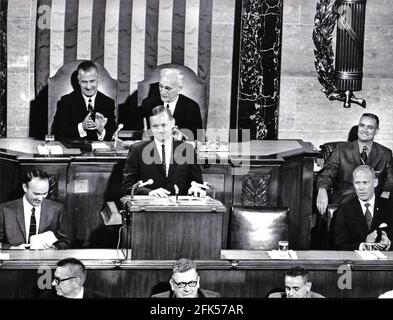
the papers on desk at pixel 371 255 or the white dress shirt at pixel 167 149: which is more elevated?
the white dress shirt at pixel 167 149

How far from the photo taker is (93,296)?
623cm

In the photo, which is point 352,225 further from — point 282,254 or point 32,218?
point 32,218

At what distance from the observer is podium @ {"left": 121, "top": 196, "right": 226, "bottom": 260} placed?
6379 mm

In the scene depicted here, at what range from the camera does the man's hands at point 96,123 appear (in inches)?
349

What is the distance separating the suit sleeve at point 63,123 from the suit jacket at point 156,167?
1.91m

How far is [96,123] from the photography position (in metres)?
8.93

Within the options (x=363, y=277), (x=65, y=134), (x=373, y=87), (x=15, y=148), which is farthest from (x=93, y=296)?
(x=373, y=87)

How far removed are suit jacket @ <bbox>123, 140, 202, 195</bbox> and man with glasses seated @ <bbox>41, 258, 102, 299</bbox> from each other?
1507mm

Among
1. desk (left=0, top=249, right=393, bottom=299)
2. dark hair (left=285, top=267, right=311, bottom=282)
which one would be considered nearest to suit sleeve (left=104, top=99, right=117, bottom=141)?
desk (left=0, top=249, right=393, bottom=299)

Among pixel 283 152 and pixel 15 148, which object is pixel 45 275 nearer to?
pixel 15 148

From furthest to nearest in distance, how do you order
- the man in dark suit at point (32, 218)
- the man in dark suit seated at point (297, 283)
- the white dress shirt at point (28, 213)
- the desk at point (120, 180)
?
1. the desk at point (120, 180)
2. the white dress shirt at point (28, 213)
3. the man in dark suit at point (32, 218)
4. the man in dark suit seated at point (297, 283)

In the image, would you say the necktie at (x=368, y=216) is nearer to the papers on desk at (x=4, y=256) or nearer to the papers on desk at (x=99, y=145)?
the papers on desk at (x=99, y=145)

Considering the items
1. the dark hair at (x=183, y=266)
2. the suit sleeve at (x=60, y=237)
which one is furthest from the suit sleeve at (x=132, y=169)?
the dark hair at (x=183, y=266)

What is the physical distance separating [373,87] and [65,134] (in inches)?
144
